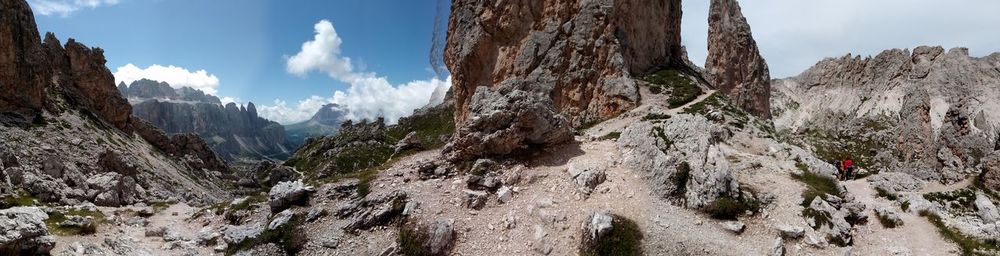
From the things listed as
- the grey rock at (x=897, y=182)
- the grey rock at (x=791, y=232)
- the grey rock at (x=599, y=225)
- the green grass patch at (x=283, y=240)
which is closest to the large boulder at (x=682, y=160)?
the grey rock at (x=791, y=232)

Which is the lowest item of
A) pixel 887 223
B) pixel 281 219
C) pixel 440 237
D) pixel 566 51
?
pixel 887 223

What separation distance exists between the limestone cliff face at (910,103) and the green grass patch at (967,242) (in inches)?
428

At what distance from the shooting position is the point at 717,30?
8950 centimetres

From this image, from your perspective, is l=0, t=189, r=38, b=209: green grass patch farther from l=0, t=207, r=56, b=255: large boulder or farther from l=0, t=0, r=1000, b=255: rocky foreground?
l=0, t=207, r=56, b=255: large boulder

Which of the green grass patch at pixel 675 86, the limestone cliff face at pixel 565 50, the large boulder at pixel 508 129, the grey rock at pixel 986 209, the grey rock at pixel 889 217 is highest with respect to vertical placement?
the limestone cliff face at pixel 565 50

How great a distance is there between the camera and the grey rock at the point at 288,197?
79.0ft

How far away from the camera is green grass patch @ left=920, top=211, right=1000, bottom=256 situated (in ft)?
61.0

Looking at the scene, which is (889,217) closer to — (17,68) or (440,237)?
(440,237)

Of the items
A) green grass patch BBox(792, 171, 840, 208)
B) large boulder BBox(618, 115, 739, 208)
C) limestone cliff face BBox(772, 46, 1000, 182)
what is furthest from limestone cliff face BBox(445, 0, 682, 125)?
limestone cliff face BBox(772, 46, 1000, 182)

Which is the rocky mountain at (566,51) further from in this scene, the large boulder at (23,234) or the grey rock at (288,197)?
the large boulder at (23,234)

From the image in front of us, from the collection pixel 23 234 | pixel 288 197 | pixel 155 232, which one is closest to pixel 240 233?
pixel 288 197

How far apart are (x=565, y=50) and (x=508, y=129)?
1052 inches

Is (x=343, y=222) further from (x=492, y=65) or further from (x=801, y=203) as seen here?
(x=492, y=65)

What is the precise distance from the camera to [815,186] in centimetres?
2353
